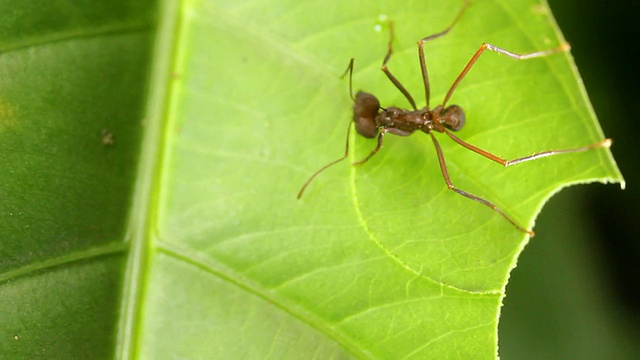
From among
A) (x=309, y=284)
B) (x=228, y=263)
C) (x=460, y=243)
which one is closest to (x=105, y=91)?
(x=228, y=263)

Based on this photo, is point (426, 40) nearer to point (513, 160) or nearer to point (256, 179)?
point (513, 160)

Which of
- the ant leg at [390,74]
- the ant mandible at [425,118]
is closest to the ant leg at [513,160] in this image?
the ant mandible at [425,118]

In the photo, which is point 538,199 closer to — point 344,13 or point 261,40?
point 344,13

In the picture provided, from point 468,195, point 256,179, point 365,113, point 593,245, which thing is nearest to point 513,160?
point 468,195

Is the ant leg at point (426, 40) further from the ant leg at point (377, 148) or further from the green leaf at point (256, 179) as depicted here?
the ant leg at point (377, 148)

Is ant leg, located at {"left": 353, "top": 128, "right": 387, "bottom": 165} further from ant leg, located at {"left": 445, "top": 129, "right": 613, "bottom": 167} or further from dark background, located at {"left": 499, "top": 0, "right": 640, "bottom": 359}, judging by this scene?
dark background, located at {"left": 499, "top": 0, "right": 640, "bottom": 359}

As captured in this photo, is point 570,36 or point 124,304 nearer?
point 124,304

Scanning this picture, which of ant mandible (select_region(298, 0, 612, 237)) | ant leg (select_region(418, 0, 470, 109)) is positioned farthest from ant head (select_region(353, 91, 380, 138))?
ant leg (select_region(418, 0, 470, 109))
